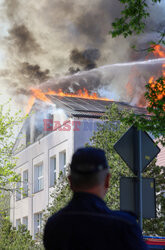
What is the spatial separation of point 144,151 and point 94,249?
441 cm

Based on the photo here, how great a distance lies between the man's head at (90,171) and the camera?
2.58 metres

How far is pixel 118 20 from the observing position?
13.6 meters

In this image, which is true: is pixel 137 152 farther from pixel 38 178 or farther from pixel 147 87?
pixel 38 178

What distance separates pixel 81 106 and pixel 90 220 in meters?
30.3

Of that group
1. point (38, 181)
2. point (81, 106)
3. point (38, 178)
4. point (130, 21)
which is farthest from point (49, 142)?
point (130, 21)

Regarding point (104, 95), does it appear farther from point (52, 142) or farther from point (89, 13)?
point (89, 13)

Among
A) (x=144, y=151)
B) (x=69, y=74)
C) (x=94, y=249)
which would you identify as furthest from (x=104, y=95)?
(x=94, y=249)

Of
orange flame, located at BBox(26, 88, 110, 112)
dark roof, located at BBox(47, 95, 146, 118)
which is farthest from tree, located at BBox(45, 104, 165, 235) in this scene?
orange flame, located at BBox(26, 88, 110, 112)

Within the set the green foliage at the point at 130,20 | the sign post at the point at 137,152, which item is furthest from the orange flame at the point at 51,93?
the sign post at the point at 137,152

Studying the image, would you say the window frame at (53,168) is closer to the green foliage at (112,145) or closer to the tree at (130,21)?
the green foliage at (112,145)

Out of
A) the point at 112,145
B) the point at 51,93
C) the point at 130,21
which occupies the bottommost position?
the point at 112,145

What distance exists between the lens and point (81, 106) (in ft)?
107

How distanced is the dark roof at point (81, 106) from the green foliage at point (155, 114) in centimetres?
1696

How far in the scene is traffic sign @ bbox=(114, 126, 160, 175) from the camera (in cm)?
675
